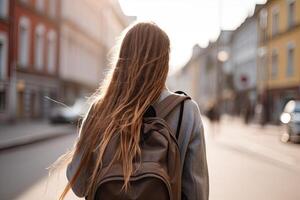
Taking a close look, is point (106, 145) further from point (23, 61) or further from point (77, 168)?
point (23, 61)

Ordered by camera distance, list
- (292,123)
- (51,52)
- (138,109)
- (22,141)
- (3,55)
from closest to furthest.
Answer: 1. (138,109)
2. (22,141)
3. (292,123)
4. (3,55)
5. (51,52)

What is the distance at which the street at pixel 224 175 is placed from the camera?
25.6 feet

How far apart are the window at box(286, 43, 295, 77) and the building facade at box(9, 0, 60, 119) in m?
15.5

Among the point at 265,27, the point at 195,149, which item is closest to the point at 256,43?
the point at 265,27

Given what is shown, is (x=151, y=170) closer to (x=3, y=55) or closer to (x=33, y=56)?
(x=3, y=55)

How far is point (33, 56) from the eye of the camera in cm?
3491

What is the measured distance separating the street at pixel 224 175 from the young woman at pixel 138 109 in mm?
3377

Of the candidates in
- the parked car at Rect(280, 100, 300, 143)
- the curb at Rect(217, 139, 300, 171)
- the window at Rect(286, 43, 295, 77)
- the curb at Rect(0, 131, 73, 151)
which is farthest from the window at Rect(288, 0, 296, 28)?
the curb at Rect(217, 139, 300, 171)

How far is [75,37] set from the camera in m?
46.6

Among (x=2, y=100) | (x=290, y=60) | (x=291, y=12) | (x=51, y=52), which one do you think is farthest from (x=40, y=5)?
(x=290, y=60)

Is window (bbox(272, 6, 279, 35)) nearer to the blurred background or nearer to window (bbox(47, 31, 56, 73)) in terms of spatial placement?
the blurred background

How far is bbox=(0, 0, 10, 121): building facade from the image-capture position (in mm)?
28750

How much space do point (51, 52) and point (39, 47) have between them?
Result: 10.1 feet

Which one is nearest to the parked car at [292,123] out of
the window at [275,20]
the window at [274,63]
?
the window at [274,63]
